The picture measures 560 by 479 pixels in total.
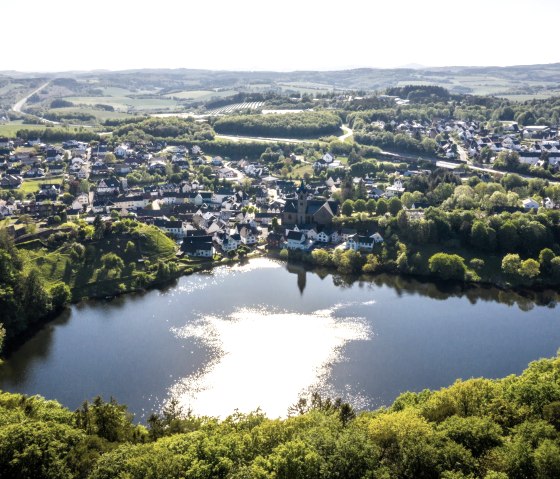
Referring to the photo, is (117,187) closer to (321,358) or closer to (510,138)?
(321,358)

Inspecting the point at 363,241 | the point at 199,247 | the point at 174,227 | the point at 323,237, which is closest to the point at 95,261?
the point at 199,247

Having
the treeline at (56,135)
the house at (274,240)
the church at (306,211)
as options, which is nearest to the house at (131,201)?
the house at (274,240)

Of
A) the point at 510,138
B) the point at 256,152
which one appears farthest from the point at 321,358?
the point at 510,138

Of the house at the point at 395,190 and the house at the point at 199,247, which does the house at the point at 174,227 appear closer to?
the house at the point at 199,247

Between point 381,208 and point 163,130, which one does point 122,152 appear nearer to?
point 163,130

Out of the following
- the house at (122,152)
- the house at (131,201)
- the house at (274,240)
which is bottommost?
the house at (274,240)

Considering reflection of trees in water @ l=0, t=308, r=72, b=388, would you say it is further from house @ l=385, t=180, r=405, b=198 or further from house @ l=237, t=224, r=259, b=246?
house @ l=385, t=180, r=405, b=198
